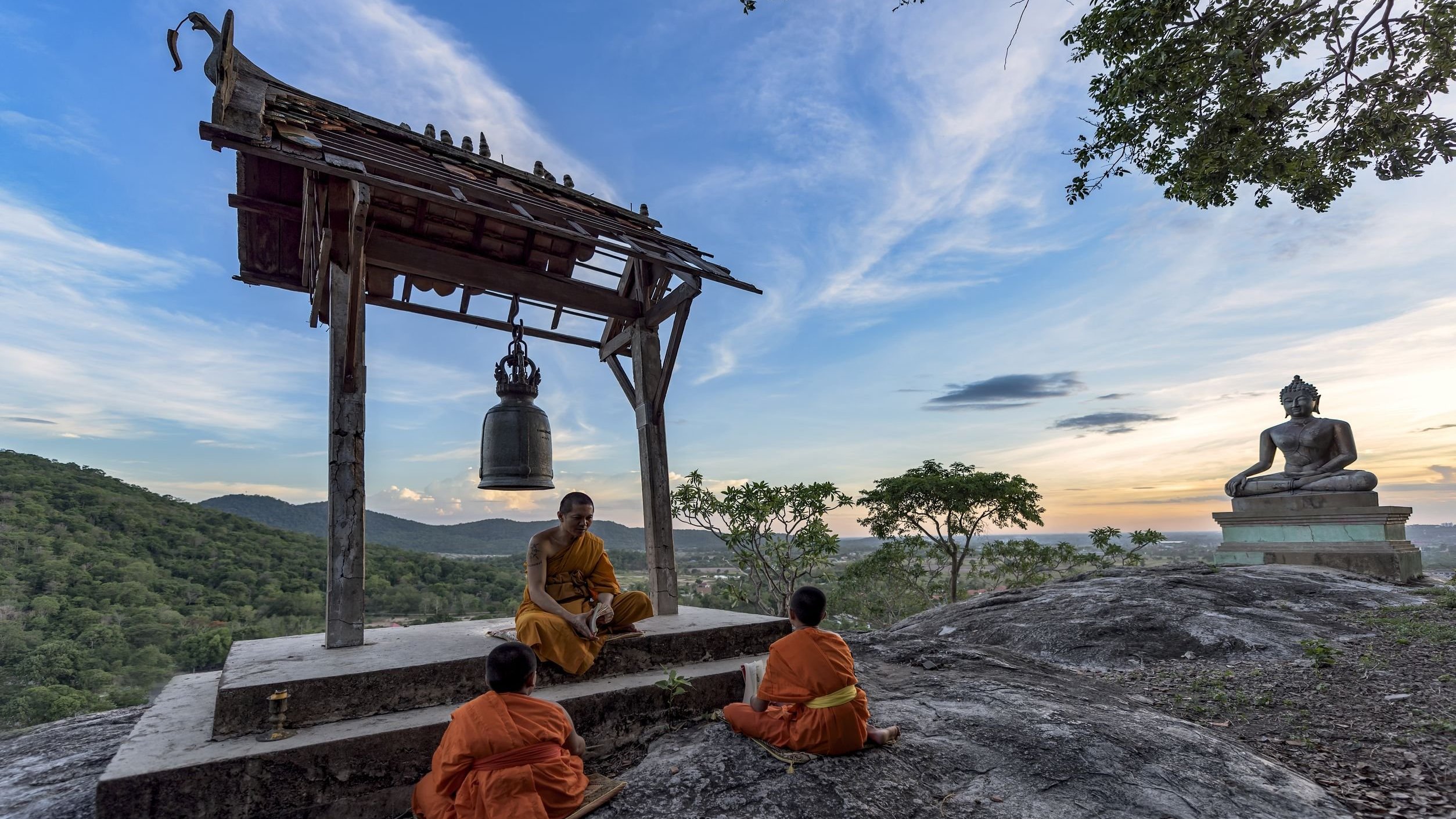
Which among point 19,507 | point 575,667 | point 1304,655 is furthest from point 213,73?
point 19,507

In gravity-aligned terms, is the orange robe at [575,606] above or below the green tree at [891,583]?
above

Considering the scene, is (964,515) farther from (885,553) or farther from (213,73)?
(213,73)

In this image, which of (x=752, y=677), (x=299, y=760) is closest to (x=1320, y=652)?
(x=752, y=677)

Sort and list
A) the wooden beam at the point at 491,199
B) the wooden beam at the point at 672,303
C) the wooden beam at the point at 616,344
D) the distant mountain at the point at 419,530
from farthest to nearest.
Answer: the distant mountain at the point at 419,530, the wooden beam at the point at 616,344, the wooden beam at the point at 672,303, the wooden beam at the point at 491,199

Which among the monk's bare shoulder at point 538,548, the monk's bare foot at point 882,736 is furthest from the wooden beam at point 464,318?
the monk's bare foot at point 882,736

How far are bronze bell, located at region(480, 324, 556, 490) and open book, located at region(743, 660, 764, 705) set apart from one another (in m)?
2.29

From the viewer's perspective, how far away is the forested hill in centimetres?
2233

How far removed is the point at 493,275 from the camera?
5.90 m

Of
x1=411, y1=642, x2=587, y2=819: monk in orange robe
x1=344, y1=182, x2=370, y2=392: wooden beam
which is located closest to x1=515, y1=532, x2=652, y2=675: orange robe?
x1=411, y1=642, x2=587, y2=819: monk in orange robe

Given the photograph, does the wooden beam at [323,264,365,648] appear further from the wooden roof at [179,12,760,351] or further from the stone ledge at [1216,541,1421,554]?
the stone ledge at [1216,541,1421,554]

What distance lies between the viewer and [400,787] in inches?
Answer: 133

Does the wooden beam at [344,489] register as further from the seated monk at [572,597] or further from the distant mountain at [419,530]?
the distant mountain at [419,530]

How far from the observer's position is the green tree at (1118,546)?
13.5 metres

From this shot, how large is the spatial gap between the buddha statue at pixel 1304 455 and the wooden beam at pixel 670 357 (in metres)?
11.6
